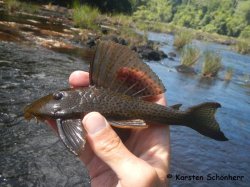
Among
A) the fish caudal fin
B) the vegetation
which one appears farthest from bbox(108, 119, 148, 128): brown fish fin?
the vegetation

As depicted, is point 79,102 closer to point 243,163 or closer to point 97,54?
point 97,54

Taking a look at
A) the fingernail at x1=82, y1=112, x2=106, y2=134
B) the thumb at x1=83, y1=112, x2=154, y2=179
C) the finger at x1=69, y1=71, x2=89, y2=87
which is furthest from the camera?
Result: the finger at x1=69, y1=71, x2=89, y2=87

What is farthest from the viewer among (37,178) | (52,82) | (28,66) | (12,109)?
(28,66)

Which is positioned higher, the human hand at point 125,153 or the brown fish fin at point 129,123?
the brown fish fin at point 129,123

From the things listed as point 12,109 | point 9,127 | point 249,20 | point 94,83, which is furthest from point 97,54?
point 249,20

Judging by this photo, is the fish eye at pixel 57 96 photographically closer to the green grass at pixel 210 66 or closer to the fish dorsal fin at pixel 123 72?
the fish dorsal fin at pixel 123 72

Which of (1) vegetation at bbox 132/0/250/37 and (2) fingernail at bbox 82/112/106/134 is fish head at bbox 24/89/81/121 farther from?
(1) vegetation at bbox 132/0/250/37

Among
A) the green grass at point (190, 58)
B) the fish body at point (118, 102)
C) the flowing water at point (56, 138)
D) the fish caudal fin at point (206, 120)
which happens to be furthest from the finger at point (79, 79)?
the green grass at point (190, 58)
